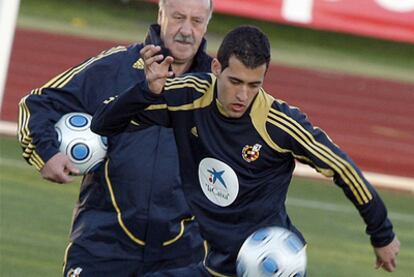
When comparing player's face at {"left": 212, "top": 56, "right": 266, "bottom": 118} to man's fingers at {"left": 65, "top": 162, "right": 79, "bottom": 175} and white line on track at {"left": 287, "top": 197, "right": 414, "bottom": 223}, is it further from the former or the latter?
white line on track at {"left": 287, "top": 197, "right": 414, "bottom": 223}

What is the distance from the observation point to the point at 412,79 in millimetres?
25375

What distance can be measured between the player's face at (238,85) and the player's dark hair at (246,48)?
3 centimetres

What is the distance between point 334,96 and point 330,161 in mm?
16136

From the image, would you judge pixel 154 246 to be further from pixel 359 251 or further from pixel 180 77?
pixel 359 251

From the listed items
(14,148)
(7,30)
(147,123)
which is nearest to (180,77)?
(147,123)

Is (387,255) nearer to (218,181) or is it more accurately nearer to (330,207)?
(218,181)

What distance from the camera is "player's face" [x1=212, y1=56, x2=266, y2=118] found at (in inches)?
246

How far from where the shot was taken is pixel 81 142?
700cm

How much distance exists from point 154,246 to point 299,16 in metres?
9.82

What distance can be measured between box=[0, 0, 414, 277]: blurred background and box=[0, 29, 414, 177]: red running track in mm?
24

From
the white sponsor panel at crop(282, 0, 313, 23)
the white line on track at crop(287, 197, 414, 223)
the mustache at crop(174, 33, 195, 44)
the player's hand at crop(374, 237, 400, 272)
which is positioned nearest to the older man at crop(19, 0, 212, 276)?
the mustache at crop(174, 33, 195, 44)

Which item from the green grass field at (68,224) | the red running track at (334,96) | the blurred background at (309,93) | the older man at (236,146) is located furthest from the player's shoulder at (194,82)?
the red running track at (334,96)

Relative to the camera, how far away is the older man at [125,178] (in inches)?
279

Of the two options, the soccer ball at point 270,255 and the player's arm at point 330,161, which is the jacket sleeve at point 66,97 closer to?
the player's arm at point 330,161
